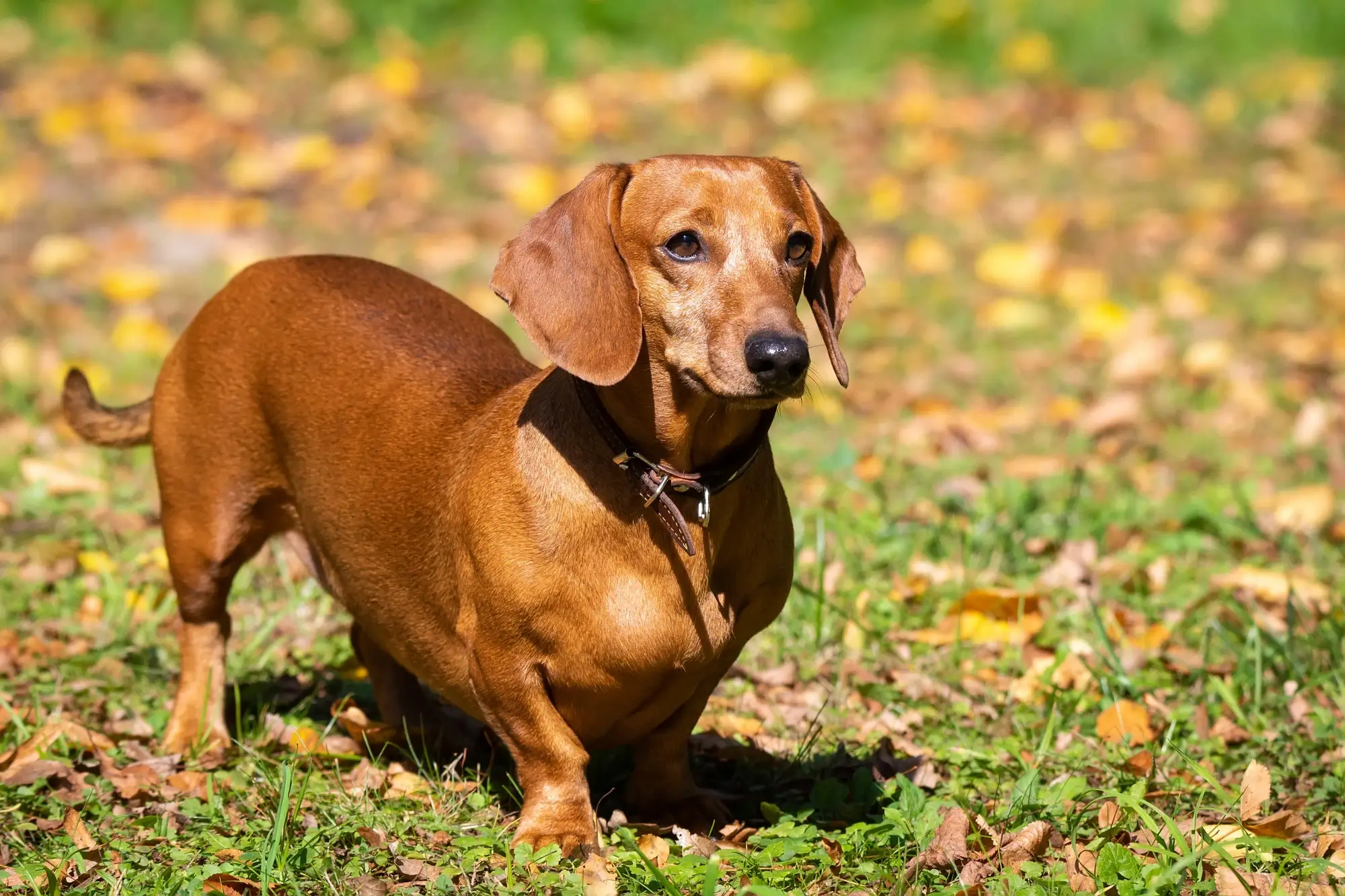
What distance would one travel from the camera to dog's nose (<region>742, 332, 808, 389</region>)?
2820mm

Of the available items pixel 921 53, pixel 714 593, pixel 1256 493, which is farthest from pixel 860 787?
pixel 921 53

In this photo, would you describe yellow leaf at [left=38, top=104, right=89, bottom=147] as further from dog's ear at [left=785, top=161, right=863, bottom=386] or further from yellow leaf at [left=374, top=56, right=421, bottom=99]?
dog's ear at [left=785, top=161, right=863, bottom=386]

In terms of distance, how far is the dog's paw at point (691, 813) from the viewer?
3373 mm

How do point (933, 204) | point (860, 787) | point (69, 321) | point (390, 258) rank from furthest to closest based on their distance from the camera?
point (933, 204) → point (390, 258) → point (69, 321) → point (860, 787)

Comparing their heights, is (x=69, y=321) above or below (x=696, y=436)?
below

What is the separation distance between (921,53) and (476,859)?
8.29 meters

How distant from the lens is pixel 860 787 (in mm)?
3441

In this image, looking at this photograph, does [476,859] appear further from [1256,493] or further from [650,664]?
[1256,493]

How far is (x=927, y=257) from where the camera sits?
311 inches

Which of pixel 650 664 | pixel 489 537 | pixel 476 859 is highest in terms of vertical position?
pixel 489 537

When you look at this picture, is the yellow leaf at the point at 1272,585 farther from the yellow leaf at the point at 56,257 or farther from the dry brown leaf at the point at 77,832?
the yellow leaf at the point at 56,257

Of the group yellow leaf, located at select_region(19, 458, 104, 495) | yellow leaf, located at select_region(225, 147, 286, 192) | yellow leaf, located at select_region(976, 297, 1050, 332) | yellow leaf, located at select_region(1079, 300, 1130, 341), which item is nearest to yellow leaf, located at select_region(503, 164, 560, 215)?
yellow leaf, located at select_region(225, 147, 286, 192)

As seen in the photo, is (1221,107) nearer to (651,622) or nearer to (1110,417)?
(1110,417)

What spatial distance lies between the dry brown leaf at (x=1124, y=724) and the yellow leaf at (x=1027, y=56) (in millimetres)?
7186
